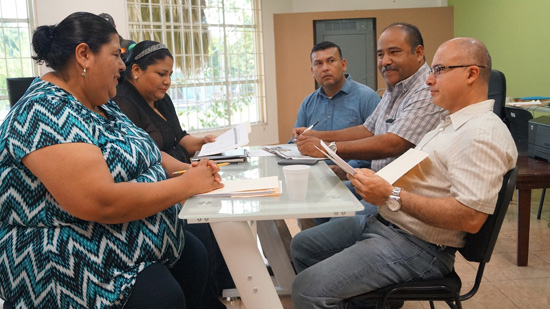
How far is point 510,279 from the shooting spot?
2.96 m

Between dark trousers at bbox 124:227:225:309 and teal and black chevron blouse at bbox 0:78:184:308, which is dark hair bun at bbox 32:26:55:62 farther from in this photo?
dark trousers at bbox 124:227:225:309

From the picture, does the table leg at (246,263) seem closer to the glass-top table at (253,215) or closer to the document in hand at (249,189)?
the glass-top table at (253,215)

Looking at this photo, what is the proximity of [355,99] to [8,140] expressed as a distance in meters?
2.24

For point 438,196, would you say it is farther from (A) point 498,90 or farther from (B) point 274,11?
(B) point 274,11

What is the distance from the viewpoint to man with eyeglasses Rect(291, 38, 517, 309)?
1.50m

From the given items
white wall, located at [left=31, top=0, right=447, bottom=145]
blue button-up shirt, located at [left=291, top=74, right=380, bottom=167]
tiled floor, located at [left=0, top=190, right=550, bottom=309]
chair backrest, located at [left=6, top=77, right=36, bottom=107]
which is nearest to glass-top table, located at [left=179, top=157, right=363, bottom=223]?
tiled floor, located at [left=0, top=190, right=550, bottom=309]

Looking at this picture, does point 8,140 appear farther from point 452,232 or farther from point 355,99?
point 355,99

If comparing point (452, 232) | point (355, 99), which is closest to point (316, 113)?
point (355, 99)

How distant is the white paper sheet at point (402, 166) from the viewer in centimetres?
156

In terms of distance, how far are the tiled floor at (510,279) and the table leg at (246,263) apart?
101 centimetres

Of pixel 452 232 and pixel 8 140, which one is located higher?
pixel 8 140

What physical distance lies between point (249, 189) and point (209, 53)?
614 centimetres

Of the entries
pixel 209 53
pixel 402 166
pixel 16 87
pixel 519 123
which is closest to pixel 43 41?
pixel 402 166

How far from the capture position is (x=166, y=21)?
23.3 feet
